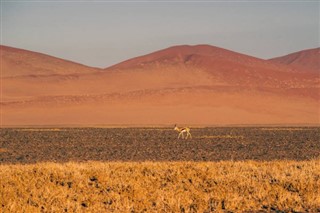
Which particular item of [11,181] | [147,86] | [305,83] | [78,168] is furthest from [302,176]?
[305,83]

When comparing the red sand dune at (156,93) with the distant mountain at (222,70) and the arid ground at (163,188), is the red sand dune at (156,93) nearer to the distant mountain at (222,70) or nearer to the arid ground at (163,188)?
the distant mountain at (222,70)

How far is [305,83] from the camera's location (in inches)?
6053

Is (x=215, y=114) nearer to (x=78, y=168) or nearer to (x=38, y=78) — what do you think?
(x=38, y=78)

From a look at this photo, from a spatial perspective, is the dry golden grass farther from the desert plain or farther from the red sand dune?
the red sand dune

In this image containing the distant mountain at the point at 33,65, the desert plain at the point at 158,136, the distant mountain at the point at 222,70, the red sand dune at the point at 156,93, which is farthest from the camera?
the distant mountain at the point at 33,65

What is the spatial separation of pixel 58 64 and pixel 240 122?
61286 millimetres

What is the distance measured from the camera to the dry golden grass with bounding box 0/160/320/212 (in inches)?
585

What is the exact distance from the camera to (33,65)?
164 meters

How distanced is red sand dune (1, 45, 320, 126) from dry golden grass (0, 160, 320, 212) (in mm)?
95640

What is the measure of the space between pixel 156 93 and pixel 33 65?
39.1 meters

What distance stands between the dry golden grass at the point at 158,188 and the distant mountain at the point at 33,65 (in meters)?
140

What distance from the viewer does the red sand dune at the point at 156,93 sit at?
122625 millimetres

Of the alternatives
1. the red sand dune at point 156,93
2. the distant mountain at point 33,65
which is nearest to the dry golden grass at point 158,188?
the red sand dune at point 156,93

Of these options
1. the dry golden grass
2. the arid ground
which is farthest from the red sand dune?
the dry golden grass
